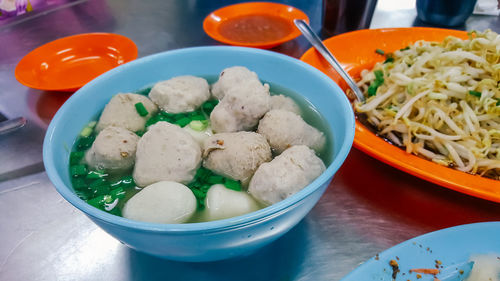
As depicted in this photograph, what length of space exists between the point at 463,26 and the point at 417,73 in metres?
1.09

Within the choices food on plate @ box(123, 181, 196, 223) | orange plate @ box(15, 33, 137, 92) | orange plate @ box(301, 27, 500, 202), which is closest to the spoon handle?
orange plate @ box(15, 33, 137, 92)

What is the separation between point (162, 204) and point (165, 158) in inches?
5.4

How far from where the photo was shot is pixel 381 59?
168cm

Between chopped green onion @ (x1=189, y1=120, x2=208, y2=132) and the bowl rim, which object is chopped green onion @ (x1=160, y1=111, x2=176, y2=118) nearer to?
chopped green onion @ (x1=189, y1=120, x2=208, y2=132)

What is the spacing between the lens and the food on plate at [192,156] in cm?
80

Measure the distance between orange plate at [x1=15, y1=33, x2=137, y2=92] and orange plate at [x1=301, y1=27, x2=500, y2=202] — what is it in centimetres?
102

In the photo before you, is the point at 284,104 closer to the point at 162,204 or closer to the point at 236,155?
the point at 236,155

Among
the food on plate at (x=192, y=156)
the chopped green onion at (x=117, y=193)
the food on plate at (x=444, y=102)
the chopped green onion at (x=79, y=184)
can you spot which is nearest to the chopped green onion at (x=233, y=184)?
the food on plate at (x=192, y=156)

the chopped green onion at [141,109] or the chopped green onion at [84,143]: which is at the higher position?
the chopped green onion at [141,109]

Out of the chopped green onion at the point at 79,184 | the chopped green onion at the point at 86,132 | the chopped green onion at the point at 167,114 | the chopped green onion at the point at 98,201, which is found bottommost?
the chopped green onion at the point at 98,201

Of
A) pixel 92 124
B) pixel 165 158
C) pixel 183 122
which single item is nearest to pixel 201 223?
pixel 165 158

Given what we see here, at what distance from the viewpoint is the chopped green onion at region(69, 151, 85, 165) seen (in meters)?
0.92

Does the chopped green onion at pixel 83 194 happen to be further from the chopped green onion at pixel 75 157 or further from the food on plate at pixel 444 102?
the food on plate at pixel 444 102

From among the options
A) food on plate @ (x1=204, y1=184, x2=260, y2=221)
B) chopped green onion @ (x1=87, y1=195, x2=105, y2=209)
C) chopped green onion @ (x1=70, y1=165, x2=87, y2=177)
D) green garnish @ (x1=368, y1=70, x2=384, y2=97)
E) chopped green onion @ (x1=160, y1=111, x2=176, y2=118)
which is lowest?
green garnish @ (x1=368, y1=70, x2=384, y2=97)
